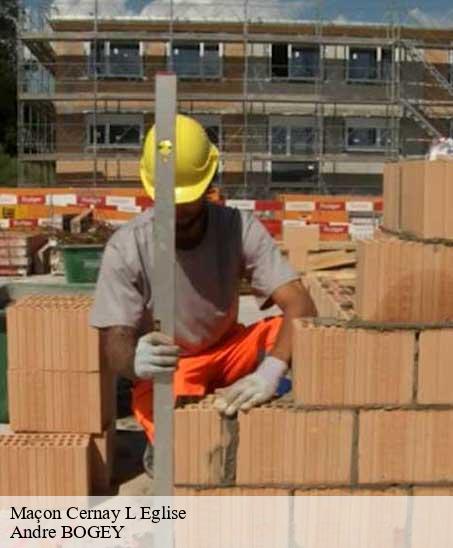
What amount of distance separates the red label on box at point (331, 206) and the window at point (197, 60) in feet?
38.0

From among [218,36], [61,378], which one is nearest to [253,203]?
[218,36]

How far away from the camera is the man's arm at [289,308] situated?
3.40m

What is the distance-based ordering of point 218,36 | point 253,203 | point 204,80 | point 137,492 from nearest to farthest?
point 137,492 → point 253,203 → point 218,36 → point 204,80

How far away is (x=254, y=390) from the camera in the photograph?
319 cm

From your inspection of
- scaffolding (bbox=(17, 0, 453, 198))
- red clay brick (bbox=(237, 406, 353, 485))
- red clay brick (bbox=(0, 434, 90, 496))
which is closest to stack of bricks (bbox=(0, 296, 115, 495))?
red clay brick (bbox=(0, 434, 90, 496))

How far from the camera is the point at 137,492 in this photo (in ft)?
14.0

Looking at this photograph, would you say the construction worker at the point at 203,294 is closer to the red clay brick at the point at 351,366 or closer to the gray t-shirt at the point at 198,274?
the gray t-shirt at the point at 198,274

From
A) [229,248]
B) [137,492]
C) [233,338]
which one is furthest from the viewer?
[137,492]

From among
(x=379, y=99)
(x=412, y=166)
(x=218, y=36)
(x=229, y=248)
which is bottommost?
(x=229, y=248)

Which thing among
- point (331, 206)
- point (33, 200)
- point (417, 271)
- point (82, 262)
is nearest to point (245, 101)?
point (331, 206)

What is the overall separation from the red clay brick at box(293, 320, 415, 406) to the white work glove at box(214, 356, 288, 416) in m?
0.10

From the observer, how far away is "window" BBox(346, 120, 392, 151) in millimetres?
30031

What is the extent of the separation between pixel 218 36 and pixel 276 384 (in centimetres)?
2625

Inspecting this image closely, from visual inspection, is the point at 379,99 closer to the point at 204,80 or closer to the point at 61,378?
the point at 204,80
